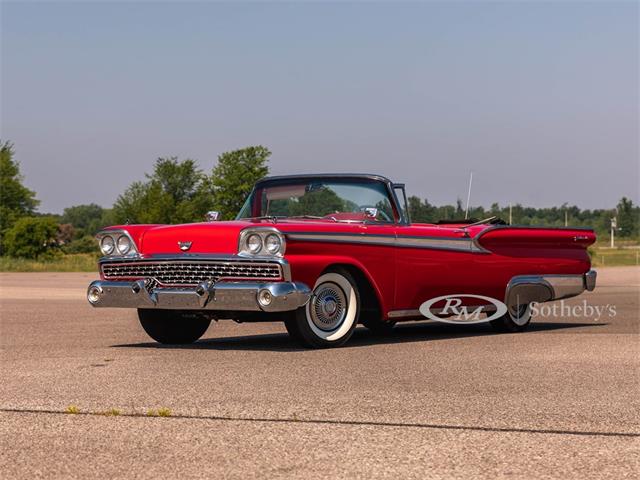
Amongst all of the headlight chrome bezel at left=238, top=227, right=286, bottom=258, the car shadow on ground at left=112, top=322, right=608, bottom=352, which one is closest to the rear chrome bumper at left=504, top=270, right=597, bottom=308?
the car shadow on ground at left=112, top=322, right=608, bottom=352

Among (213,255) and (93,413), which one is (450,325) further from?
(93,413)

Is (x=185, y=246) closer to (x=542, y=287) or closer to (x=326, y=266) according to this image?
(x=326, y=266)

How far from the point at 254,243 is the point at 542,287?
12.8 feet

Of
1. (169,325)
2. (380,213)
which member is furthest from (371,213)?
(169,325)

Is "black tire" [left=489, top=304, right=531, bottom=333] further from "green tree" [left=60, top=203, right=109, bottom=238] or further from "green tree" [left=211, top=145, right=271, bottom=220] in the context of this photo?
"green tree" [left=60, top=203, right=109, bottom=238]

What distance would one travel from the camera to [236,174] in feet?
258

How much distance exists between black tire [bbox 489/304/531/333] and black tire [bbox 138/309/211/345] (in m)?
3.12

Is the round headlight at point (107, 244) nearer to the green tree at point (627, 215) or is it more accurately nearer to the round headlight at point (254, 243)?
the round headlight at point (254, 243)

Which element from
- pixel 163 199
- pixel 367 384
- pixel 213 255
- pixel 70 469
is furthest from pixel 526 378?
pixel 163 199

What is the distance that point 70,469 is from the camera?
14.1 ft

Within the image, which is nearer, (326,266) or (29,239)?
(326,266)

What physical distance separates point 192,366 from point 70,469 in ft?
11.6

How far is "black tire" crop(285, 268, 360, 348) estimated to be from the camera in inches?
356

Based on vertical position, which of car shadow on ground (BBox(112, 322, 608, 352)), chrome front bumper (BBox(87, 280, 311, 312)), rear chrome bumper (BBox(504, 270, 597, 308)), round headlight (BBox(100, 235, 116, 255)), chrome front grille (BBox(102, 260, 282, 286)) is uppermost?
round headlight (BBox(100, 235, 116, 255))
